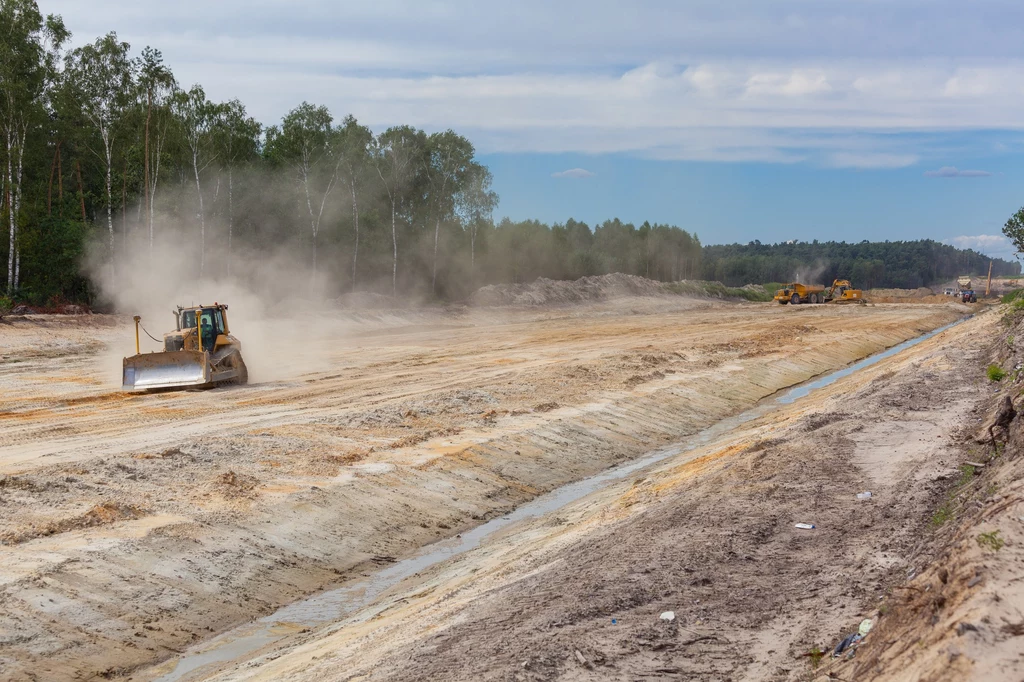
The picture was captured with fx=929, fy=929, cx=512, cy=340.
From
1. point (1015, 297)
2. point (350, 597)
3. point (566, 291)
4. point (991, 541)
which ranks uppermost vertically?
point (1015, 297)

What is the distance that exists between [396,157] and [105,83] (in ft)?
60.6

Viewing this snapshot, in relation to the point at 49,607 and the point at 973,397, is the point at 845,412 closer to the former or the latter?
the point at 973,397

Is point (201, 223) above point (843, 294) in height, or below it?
above

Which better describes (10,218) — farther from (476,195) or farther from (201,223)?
(476,195)

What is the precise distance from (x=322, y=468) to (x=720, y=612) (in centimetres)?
851

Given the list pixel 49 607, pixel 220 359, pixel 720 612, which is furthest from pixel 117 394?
pixel 720 612

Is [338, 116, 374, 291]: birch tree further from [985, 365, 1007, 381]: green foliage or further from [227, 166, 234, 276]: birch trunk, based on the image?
[985, 365, 1007, 381]: green foliage

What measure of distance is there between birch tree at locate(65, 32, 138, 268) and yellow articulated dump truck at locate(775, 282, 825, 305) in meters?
49.0

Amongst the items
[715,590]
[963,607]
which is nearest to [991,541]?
[963,607]

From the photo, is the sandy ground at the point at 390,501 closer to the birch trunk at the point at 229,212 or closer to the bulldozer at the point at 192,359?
the bulldozer at the point at 192,359

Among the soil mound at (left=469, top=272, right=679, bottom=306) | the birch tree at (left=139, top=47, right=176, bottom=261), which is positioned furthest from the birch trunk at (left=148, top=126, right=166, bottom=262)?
the soil mound at (left=469, top=272, right=679, bottom=306)

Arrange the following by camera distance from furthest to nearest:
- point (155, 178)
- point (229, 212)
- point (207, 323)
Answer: point (229, 212)
point (155, 178)
point (207, 323)

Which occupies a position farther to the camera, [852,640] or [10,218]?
[10,218]

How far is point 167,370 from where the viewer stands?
2203 centimetres
